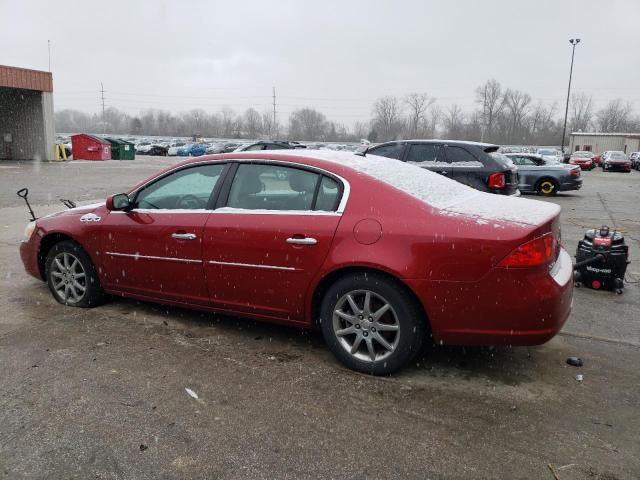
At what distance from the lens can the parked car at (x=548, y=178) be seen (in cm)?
1706

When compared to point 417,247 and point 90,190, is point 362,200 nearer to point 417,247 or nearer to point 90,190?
point 417,247

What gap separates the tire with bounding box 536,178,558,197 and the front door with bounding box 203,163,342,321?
1538 cm

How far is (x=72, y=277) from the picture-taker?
487 centimetres

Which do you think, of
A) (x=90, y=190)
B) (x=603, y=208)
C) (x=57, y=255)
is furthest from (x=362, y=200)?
(x=90, y=190)

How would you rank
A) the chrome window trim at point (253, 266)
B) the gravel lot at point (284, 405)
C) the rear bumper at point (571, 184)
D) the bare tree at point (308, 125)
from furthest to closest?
the bare tree at point (308, 125) < the rear bumper at point (571, 184) < the chrome window trim at point (253, 266) < the gravel lot at point (284, 405)

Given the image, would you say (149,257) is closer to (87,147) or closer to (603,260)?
(603,260)

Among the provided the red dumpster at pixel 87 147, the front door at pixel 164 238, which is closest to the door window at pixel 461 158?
the front door at pixel 164 238

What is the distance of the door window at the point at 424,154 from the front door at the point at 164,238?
638 cm

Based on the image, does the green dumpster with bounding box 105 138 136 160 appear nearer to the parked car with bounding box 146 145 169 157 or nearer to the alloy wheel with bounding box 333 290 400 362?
the parked car with bounding box 146 145 169 157

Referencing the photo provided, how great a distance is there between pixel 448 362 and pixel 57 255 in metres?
3.61

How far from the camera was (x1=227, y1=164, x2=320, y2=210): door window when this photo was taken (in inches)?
151

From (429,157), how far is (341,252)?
6.94 m

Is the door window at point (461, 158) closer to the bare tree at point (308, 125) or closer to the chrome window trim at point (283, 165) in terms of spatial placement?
the chrome window trim at point (283, 165)

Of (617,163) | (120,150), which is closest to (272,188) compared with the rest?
(120,150)
